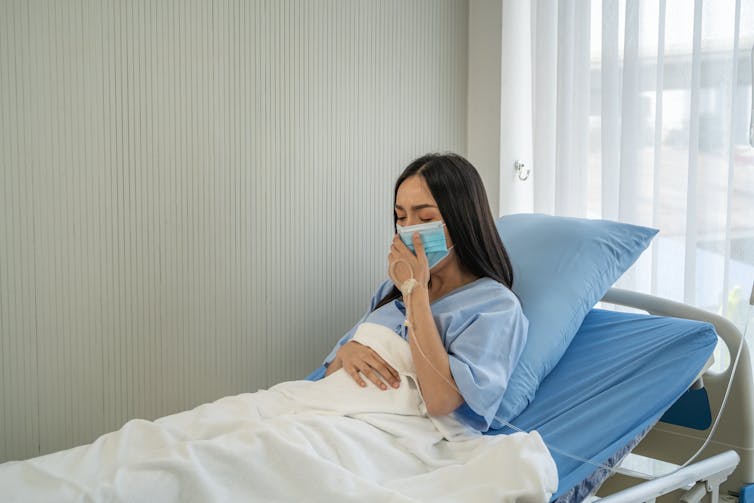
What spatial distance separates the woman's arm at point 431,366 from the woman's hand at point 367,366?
0.32ft

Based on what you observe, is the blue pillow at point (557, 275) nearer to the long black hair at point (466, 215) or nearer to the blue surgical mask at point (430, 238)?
the long black hair at point (466, 215)

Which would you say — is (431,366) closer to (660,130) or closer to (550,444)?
(550,444)

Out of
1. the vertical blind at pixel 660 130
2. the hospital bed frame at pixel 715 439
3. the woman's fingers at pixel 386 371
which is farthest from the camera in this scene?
the vertical blind at pixel 660 130

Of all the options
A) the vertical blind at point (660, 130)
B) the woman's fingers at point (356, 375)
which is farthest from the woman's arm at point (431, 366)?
the vertical blind at point (660, 130)

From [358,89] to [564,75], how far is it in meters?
0.68

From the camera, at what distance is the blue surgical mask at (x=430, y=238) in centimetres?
187

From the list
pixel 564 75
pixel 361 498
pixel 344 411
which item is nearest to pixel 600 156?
pixel 564 75

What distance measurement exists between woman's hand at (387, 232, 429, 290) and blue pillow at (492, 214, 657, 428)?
31 centimetres

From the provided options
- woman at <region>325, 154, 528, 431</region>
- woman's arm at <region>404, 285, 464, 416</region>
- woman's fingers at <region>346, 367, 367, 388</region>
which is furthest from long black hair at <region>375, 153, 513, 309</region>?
woman's fingers at <region>346, 367, 367, 388</region>

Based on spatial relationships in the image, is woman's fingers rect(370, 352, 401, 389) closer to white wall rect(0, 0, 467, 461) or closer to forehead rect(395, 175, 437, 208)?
forehead rect(395, 175, 437, 208)

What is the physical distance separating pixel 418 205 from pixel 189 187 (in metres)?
0.81

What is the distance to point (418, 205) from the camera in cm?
194

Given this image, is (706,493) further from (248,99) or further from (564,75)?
(248,99)

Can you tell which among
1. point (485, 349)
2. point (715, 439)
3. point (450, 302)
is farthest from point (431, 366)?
→ point (715, 439)
